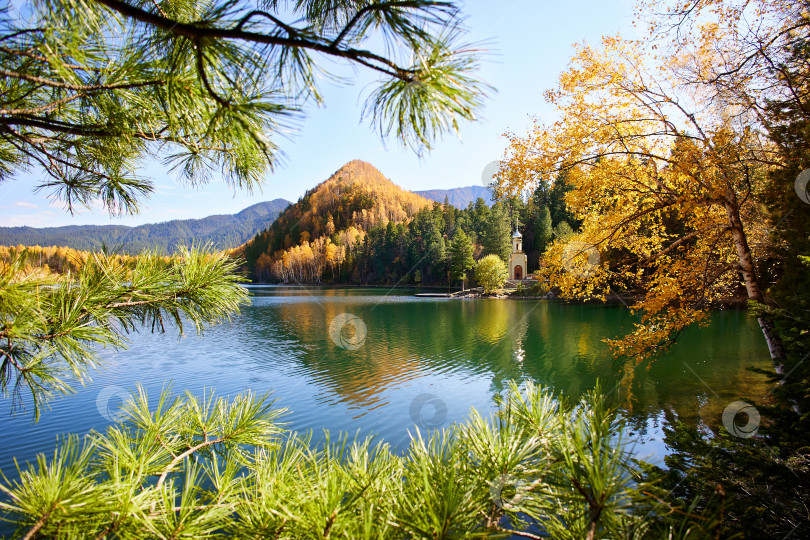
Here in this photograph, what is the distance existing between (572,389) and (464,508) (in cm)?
1210

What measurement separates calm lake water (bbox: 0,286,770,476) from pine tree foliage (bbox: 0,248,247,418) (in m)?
1.59

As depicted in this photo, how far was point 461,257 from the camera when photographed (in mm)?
57906

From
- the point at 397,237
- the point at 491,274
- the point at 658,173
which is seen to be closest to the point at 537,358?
the point at 658,173

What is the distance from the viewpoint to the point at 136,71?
4.69 ft

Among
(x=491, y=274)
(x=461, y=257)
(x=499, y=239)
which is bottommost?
(x=491, y=274)

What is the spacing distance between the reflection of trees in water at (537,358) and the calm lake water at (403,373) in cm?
6

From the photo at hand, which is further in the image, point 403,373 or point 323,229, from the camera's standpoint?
point 323,229

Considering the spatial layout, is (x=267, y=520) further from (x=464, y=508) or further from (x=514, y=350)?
(x=514, y=350)

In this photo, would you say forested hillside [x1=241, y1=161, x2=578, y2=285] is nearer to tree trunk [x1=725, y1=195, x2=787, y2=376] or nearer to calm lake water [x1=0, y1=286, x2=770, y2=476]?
calm lake water [x1=0, y1=286, x2=770, y2=476]

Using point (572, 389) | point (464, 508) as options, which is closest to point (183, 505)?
point (464, 508)

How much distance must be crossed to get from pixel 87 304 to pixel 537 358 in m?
16.4

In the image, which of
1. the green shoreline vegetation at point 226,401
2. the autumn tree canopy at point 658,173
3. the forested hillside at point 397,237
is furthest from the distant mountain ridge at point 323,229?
the green shoreline vegetation at point 226,401

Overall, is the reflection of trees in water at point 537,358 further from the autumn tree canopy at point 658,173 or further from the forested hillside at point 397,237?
the forested hillside at point 397,237

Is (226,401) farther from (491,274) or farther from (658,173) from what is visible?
(491,274)
